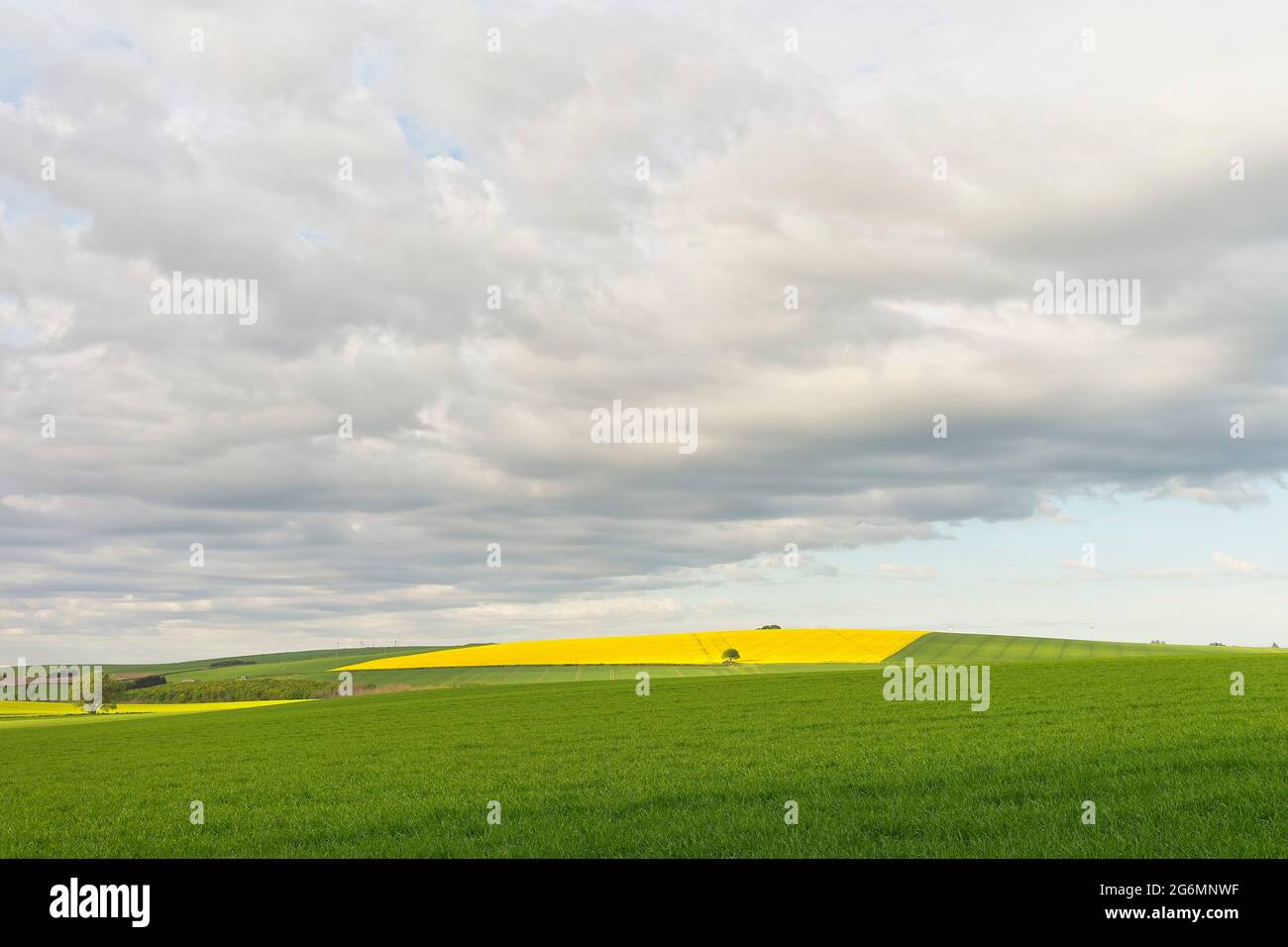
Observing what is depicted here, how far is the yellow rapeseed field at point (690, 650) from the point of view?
104688mm

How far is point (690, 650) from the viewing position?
11481 cm

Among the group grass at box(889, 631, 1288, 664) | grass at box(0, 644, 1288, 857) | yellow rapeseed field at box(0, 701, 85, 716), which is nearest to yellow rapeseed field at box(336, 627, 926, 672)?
grass at box(889, 631, 1288, 664)

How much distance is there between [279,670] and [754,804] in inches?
5293

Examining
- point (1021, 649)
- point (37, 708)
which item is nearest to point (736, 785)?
point (1021, 649)

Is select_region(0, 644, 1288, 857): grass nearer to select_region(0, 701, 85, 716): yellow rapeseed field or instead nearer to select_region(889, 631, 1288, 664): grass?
select_region(889, 631, 1288, 664): grass

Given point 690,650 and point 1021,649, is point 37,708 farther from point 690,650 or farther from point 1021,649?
point 1021,649

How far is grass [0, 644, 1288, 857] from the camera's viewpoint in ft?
44.3

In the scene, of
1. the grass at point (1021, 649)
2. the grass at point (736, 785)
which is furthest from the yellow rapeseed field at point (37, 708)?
the grass at point (1021, 649)

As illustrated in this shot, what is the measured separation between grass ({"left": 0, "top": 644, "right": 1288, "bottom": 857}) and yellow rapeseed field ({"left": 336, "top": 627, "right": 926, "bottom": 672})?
61.4 m

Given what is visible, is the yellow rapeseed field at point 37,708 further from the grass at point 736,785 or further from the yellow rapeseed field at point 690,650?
the grass at point 736,785

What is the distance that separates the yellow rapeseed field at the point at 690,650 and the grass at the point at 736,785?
61433mm
